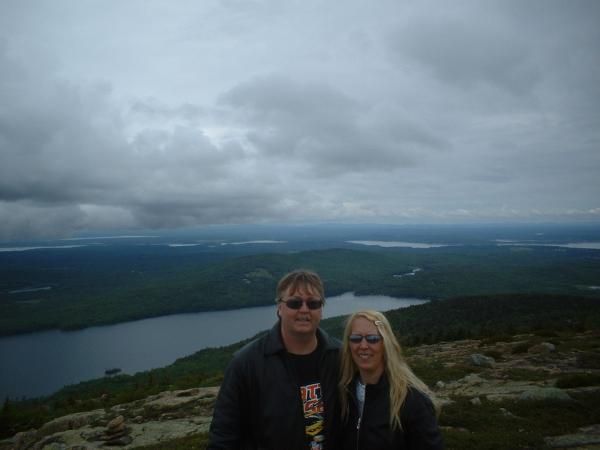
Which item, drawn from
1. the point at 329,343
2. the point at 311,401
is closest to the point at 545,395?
the point at 329,343

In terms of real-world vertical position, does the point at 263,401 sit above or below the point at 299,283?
below

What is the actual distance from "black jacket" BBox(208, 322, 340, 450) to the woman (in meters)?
0.35

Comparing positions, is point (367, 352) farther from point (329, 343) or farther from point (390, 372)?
point (329, 343)

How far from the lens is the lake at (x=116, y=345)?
106 m

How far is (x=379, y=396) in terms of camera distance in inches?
201

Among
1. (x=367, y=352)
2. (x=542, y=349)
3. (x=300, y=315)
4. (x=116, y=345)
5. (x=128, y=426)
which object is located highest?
(x=300, y=315)

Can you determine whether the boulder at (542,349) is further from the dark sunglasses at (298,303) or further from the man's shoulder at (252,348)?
the man's shoulder at (252,348)

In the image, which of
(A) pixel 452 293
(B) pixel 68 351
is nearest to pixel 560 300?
(A) pixel 452 293

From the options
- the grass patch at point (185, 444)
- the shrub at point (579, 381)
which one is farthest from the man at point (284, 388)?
the shrub at point (579, 381)

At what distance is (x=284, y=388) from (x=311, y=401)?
45 cm

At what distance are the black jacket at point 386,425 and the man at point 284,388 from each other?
390mm

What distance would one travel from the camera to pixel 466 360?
23.8 m

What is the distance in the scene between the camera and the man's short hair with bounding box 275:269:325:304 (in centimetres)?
548

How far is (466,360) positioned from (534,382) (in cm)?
715
